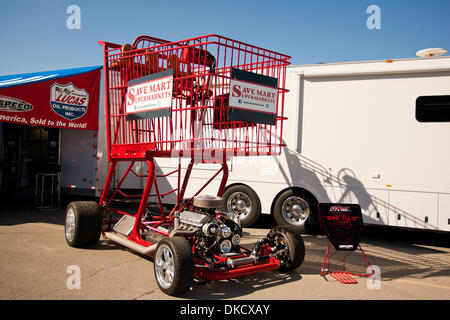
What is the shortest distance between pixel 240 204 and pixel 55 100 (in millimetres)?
4962

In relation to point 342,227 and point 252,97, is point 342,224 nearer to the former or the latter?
point 342,227

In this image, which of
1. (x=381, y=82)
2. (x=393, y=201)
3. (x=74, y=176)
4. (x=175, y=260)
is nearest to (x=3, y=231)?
(x=74, y=176)

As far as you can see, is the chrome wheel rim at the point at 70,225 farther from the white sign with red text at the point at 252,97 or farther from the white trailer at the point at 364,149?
the white trailer at the point at 364,149

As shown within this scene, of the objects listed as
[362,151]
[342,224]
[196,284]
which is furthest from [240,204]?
[196,284]

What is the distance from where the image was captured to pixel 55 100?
8422 millimetres

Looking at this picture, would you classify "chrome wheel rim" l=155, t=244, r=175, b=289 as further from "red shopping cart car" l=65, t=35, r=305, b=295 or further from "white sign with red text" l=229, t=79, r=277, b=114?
"white sign with red text" l=229, t=79, r=277, b=114

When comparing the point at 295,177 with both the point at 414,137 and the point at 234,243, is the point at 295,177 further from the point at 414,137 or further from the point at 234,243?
the point at 234,243

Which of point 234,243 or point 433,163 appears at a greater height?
point 433,163

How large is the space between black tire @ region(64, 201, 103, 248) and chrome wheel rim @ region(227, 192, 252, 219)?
3.30m

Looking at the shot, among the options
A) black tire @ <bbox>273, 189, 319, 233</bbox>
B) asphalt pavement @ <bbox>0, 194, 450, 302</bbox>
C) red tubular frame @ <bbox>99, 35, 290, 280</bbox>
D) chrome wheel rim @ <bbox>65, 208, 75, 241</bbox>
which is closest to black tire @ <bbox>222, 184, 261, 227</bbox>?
black tire @ <bbox>273, 189, 319, 233</bbox>

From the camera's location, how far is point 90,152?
9320 mm

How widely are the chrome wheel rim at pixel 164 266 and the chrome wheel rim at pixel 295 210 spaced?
386 centimetres
